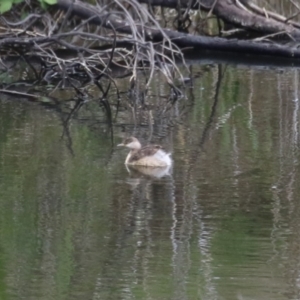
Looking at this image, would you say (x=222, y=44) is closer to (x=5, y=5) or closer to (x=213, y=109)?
(x=213, y=109)

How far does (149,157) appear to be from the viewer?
826 cm

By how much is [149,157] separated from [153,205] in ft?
4.22

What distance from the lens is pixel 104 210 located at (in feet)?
22.5

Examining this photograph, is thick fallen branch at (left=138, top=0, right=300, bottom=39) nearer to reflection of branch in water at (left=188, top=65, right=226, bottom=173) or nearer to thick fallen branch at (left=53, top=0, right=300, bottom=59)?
thick fallen branch at (left=53, top=0, right=300, bottom=59)

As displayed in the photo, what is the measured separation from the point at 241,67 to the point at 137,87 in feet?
9.39

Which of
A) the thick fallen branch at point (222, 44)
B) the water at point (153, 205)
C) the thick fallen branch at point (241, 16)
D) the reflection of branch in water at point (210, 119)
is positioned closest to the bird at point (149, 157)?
the water at point (153, 205)

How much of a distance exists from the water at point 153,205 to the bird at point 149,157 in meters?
0.11

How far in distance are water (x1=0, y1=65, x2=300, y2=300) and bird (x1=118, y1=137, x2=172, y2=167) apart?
0.35ft

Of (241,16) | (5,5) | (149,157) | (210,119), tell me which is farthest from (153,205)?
(241,16)

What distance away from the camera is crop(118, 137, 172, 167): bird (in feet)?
26.7

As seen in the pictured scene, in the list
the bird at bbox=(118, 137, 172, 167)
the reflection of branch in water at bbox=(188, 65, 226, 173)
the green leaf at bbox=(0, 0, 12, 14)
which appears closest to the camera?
the bird at bbox=(118, 137, 172, 167)

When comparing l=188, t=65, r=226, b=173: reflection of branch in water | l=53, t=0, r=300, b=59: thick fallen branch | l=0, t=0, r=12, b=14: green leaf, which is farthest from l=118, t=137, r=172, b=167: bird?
l=53, t=0, r=300, b=59: thick fallen branch

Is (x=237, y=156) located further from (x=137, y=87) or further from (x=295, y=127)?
(x=137, y=87)

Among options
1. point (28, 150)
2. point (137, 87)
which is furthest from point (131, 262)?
point (137, 87)
